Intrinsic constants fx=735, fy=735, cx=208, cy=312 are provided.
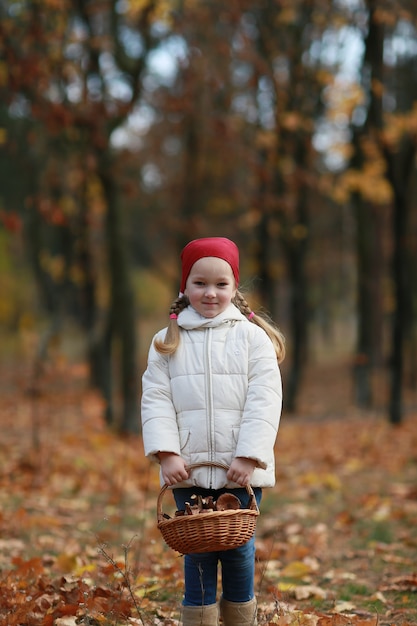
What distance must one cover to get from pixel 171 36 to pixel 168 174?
11.4 meters

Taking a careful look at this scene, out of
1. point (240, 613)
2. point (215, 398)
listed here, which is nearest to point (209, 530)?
point (215, 398)

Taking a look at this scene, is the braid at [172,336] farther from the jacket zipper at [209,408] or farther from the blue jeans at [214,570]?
the blue jeans at [214,570]

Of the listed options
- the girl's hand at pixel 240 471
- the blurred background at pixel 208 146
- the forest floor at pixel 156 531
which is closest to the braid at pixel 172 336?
the girl's hand at pixel 240 471

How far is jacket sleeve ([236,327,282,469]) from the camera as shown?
3225 millimetres

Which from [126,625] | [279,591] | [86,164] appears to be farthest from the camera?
[86,164]

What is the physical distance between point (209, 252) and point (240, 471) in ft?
3.35

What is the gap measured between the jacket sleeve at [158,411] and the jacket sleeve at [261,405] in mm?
321

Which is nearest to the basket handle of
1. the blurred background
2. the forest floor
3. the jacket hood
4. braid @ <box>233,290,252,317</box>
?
the forest floor

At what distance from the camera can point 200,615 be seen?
11.1 feet

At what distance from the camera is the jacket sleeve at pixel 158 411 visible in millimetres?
3293

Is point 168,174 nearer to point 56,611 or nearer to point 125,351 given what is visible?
point 125,351

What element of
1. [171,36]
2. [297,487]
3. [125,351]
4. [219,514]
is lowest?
[297,487]

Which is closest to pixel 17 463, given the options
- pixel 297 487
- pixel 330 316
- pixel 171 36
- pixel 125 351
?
pixel 297 487

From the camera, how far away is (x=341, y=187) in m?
14.7
